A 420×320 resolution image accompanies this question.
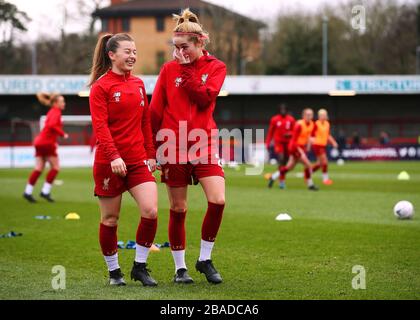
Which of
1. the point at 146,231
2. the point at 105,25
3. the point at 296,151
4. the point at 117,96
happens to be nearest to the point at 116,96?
the point at 117,96

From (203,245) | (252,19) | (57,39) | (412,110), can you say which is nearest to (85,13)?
(57,39)

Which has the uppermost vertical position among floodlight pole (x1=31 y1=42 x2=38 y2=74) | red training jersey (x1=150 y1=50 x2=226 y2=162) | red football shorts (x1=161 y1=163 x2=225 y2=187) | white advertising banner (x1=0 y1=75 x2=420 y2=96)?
floodlight pole (x1=31 y1=42 x2=38 y2=74)

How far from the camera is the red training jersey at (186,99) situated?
798 centimetres

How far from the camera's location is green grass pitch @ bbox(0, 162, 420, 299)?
762 centimetres

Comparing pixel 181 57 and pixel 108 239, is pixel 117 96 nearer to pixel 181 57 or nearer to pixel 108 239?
pixel 181 57

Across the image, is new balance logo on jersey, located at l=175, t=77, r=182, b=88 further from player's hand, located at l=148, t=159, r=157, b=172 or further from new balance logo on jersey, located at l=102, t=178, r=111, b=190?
new balance logo on jersey, located at l=102, t=178, r=111, b=190

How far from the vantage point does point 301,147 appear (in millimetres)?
23312

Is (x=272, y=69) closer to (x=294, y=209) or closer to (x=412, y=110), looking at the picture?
(x=412, y=110)

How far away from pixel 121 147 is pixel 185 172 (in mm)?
704

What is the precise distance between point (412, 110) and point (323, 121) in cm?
2981

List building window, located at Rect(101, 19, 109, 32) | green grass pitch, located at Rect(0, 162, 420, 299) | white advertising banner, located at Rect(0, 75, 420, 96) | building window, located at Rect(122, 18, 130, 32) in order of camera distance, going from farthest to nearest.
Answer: building window, located at Rect(122, 18, 130, 32)
building window, located at Rect(101, 19, 109, 32)
white advertising banner, located at Rect(0, 75, 420, 96)
green grass pitch, located at Rect(0, 162, 420, 299)

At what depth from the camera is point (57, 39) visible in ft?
214

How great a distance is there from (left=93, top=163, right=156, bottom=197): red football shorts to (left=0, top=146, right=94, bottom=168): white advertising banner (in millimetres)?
32475

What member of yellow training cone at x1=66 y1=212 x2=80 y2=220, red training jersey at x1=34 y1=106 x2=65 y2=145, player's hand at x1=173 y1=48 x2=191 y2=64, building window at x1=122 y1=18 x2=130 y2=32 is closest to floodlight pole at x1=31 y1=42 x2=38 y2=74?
building window at x1=122 y1=18 x2=130 y2=32
